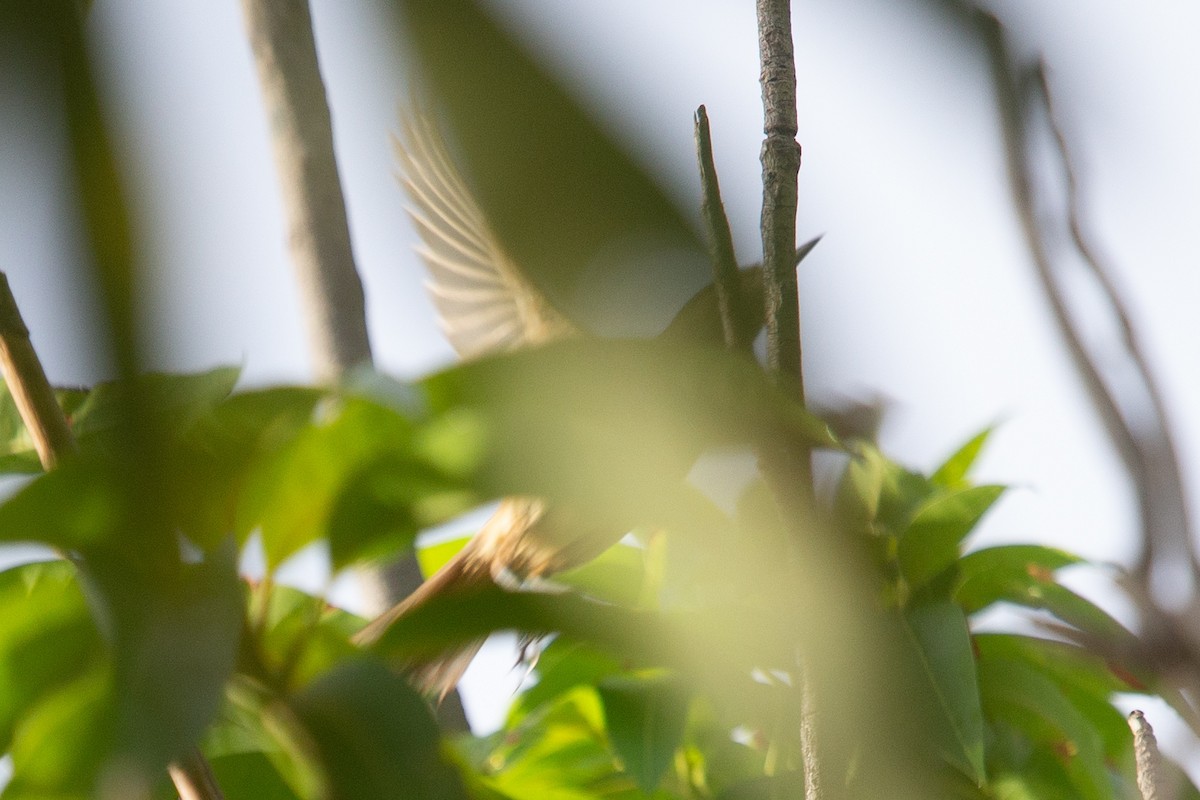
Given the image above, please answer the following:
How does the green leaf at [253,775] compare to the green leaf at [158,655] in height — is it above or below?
below

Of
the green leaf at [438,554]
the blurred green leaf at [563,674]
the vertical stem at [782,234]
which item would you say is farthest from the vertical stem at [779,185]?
the green leaf at [438,554]

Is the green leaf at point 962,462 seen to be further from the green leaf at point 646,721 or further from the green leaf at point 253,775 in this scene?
the green leaf at point 253,775

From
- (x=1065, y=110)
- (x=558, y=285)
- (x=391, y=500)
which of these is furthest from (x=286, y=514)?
(x=1065, y=110)

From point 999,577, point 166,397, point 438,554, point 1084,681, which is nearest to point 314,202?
point 166,397

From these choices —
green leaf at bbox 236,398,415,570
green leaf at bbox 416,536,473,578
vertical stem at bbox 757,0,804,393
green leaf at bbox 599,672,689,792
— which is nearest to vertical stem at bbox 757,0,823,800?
vertical stem at bbox 757,0,804,393

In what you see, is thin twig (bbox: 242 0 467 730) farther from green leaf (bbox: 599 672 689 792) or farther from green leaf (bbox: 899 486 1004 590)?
green leaf (bbox: 899 486 1004 590)
